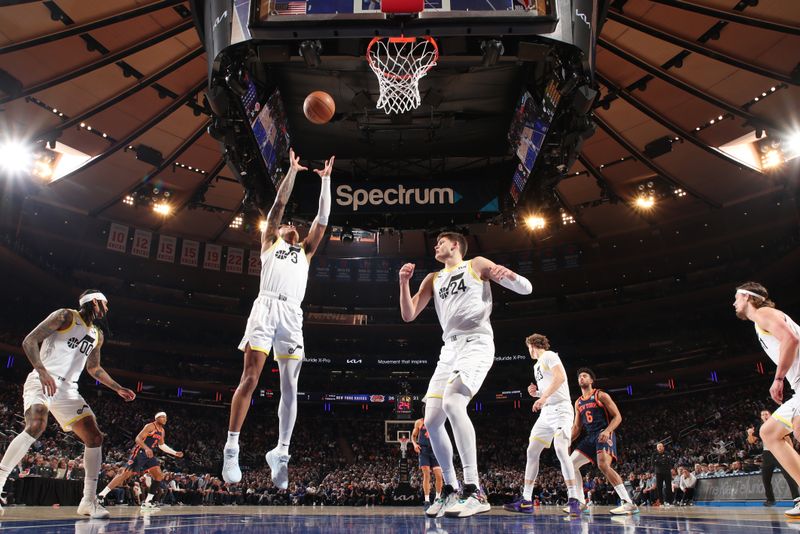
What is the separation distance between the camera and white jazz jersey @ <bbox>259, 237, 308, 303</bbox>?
18.5 feet

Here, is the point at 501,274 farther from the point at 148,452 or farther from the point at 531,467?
the point at 148,452

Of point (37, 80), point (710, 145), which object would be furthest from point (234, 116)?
point (710, 145)

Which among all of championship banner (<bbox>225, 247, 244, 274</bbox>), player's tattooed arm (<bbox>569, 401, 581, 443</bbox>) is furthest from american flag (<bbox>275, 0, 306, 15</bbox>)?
championship banner (<bbox>225, 247, 244, 274</bbox>)

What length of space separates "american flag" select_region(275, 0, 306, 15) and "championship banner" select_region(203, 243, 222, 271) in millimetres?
25350

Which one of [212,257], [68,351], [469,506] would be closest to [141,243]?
[212,257]

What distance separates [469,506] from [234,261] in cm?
2792

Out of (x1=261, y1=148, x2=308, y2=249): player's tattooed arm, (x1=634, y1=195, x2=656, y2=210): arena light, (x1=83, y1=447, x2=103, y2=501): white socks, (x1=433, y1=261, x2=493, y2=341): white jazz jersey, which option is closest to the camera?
(x1=433, y1=261, x2=493, y2=341): white jazz jersey

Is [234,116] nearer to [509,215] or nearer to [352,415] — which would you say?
[509,215]

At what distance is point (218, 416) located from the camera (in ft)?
113

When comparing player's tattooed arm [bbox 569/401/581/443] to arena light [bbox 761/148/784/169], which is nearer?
player's tattooed arm [bbox 569/401/581/443]

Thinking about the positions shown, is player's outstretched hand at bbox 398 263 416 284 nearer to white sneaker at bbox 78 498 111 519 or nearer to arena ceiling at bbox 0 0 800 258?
white sneaker at bbox 78 498 111 519

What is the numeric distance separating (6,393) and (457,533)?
28.3 meters

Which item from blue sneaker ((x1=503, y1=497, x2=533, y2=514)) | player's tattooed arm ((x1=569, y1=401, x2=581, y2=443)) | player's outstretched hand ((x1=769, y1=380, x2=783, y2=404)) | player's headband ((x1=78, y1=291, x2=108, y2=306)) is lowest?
blue sneaker ((x1=503, y1=497, x2=533, y2=514))

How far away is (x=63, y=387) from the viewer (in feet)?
21.1
